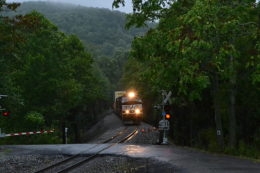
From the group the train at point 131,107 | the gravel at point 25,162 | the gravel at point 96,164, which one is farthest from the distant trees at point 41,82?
the gravel at point 96,164

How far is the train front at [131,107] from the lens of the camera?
49.3m

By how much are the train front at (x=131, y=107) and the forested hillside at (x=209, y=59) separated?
20.0 metres

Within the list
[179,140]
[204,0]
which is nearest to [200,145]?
[179,140]

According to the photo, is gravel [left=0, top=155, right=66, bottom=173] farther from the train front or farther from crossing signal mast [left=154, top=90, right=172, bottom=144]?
the train front

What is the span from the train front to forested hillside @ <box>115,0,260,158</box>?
1999 centimetres

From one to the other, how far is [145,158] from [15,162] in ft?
18.8

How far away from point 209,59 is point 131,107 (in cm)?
3497

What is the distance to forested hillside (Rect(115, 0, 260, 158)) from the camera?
12125mm

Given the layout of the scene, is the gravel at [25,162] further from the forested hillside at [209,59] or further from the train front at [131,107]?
the train front at [131,107]

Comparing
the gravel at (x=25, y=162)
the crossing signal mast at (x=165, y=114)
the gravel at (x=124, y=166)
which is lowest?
the gravel at (x=25, y=162)

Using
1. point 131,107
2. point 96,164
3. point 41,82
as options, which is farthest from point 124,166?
point 131,107

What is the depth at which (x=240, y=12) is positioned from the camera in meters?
14.2

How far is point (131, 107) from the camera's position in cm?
4931

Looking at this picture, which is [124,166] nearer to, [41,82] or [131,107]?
[41,82]
